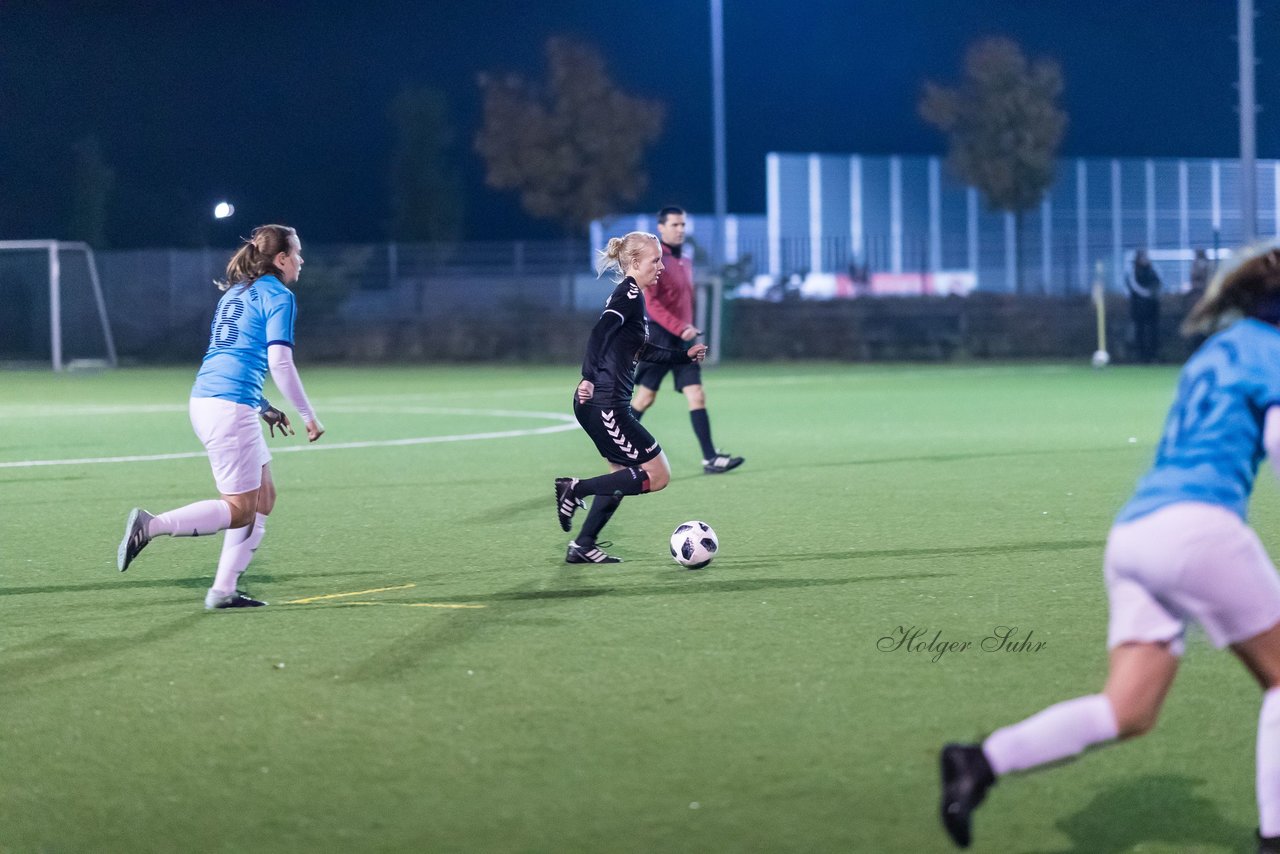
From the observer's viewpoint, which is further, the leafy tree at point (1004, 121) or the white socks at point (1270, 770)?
the leafy tree at point (1004, 121)

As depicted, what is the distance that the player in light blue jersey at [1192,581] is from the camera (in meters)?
3.92

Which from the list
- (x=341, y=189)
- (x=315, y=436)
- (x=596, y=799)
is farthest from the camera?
(x=341, y=189)

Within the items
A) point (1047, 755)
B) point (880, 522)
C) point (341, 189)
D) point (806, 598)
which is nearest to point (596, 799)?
point (1047, 755)

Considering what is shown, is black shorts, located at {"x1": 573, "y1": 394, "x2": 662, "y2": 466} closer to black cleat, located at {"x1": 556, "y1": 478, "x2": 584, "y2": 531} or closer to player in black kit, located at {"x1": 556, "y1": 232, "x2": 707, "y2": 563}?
player in black kit, located at {"x1": 556, "y1": 232, "x2": 707, "y2": 563}

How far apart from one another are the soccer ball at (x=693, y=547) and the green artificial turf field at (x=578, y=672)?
10 cm

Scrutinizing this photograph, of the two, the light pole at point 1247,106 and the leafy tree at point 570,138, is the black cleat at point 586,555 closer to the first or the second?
the light pole at point 1247,106

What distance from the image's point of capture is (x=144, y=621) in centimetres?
741

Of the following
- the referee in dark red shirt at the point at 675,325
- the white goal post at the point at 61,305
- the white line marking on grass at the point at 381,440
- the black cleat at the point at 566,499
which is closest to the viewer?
the black cleat at the point at 566,499

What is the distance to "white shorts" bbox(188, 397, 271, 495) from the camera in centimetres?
749

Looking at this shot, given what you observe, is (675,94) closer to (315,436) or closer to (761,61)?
(761,61)

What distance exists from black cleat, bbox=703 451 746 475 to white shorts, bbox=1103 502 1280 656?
9217mm

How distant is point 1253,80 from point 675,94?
83.4ft

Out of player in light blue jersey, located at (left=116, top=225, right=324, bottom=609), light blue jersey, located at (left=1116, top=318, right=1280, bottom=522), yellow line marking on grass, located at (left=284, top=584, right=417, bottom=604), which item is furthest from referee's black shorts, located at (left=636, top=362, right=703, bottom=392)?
light blue jersey, located at (left=1116, top=318, right=1280, bottom=522)

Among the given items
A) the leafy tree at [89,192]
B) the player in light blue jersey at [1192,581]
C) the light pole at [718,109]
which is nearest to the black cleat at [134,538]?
the player in light blue jersey at [1192,581]
